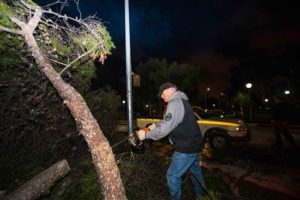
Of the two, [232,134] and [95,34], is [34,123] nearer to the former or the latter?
[95,34]

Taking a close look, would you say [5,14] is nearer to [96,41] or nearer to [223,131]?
[96,41]

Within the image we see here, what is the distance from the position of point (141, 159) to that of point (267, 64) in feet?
77.2

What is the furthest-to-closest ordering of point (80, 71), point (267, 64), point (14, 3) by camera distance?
point (267, 64) → point (80, 71) → point (14, 3)

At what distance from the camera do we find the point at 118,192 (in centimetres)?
368

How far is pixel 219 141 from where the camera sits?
9266mm

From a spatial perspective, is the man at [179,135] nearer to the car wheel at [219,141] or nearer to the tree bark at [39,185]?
A: the tree bark at [39,185]

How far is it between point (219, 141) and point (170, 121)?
638 centimetres

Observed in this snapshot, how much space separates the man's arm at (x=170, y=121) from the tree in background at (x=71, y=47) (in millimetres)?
785

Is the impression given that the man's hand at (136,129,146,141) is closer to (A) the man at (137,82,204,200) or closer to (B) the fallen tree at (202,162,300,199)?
(A) the man at (137,82,204,200)

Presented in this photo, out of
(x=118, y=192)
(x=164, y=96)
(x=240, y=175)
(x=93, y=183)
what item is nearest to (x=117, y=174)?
(x=118, y=192)

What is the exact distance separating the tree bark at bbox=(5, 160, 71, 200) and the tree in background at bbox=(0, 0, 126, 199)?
1044 mm

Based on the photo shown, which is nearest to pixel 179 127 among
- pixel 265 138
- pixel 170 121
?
pixel 170 121

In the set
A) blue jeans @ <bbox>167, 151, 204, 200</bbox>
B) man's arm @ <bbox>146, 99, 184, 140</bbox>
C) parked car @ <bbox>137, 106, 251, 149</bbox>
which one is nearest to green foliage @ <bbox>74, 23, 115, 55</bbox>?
man's arm @ <bbox>146, 99, 184, 140</bbox>

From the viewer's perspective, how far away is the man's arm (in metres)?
3.47
